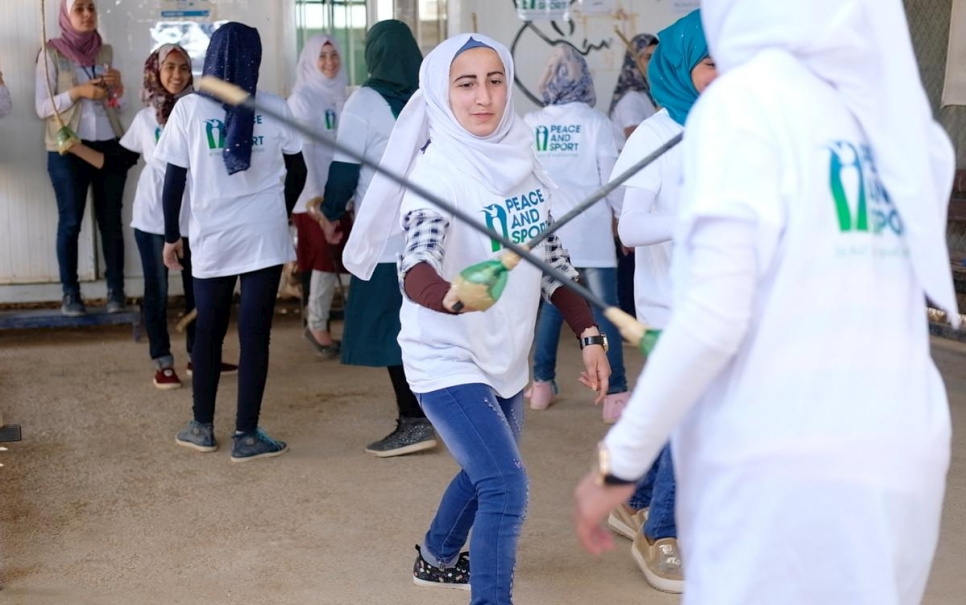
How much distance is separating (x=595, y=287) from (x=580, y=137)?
0.72m

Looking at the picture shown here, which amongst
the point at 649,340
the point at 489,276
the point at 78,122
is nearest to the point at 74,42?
the point at 78,122

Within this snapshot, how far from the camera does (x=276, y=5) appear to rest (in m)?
7.80

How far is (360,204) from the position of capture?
191 inches

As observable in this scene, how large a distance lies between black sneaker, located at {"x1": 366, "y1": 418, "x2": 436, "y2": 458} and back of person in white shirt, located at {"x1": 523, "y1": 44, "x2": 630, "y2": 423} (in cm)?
93

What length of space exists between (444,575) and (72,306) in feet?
14.1

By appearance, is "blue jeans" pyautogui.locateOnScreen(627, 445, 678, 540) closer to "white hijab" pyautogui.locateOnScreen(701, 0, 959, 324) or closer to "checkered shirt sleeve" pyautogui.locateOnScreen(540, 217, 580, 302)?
"checkered shirt sleeve" pyautogui.locateOnScreen(540, 217, 580, 302)

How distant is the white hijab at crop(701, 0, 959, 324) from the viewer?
178cm

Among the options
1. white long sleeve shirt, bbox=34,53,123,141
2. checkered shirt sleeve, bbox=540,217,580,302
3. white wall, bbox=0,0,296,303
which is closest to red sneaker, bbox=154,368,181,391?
white long sleeve shirt, bbox=34,53,123,141

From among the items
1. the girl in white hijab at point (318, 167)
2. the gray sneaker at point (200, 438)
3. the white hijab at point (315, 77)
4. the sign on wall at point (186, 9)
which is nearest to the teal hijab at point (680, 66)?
the gray sneaker at point (200, 438)

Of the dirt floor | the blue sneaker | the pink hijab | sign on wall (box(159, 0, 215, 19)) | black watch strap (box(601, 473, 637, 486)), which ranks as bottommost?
the dirt floor

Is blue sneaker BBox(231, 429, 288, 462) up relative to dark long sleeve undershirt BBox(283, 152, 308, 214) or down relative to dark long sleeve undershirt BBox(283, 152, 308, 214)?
down

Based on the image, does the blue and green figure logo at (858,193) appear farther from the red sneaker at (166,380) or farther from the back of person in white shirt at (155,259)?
the red sneaker at (166,380)

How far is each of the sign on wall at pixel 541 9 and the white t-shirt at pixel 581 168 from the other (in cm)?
264

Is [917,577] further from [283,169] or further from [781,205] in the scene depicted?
[283,169]
